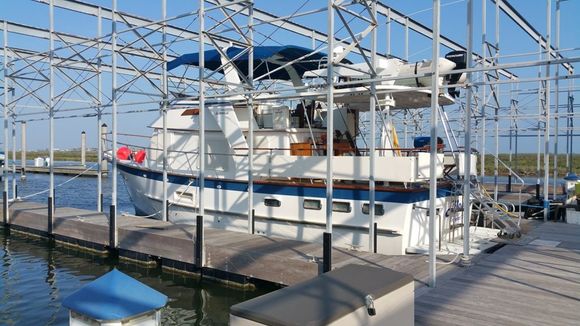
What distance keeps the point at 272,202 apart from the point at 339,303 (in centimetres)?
887

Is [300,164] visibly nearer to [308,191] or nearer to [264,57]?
[308,191]

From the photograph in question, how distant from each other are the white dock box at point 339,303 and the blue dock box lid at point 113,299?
2.20ft

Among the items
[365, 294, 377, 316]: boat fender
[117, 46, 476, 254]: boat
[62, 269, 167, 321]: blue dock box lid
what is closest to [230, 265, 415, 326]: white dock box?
[365, 294, 377, 316]: boat fender

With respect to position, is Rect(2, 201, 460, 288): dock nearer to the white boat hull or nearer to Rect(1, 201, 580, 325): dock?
Rect(1, 201, 580, 325): dock

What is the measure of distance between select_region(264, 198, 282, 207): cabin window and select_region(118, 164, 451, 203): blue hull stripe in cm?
19

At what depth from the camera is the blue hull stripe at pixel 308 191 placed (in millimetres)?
10766

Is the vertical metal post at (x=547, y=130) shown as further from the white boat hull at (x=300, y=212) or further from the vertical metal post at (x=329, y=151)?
the vertical metal post at (x=329, y=151)

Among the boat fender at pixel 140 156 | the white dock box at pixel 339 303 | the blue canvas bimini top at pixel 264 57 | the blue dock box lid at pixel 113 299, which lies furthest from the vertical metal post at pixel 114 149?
the white dock box at pixel 339 303

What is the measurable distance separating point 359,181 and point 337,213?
1229 mm

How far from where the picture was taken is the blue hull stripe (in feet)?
35.3

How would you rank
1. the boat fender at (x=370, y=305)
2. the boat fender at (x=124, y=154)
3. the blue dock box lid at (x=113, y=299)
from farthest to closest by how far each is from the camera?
1. the boat fender at (x=124, y=154)
2. the boat fender at (x=370, y=305)
3. the blue dock box lid at (x=113, y=299)

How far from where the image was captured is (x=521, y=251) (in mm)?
9469

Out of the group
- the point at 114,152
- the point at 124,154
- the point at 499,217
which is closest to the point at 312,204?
the point at 499,217

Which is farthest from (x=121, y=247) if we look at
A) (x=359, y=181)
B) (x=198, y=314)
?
(x=359, y=181)
